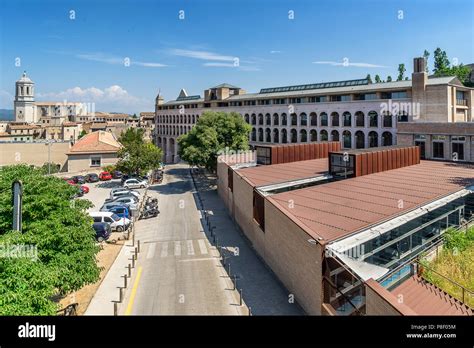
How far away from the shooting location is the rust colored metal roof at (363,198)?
12.3 metres

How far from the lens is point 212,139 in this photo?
119ft

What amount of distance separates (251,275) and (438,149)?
23.6m

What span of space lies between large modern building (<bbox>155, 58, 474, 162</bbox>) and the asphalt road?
27.3 metres

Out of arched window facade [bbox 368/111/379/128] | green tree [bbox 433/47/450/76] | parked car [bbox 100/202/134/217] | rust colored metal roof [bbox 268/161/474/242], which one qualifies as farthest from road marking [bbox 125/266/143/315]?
green tree [bbox 433/47/450/76]

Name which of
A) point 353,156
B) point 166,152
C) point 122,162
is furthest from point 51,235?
point 166,152

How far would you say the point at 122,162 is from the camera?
40031mm

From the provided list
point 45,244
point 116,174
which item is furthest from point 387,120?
point 45,244

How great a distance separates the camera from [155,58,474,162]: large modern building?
36812 mm

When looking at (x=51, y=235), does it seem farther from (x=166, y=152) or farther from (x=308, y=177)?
(x=166, y=152)

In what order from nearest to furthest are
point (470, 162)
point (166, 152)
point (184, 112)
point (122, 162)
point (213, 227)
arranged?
point (213, 227), point (470, 162), point (122, 162), point (184, 112), point (166, 152)

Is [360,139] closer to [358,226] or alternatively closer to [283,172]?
[283,172]

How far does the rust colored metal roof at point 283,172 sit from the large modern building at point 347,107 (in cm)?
1623

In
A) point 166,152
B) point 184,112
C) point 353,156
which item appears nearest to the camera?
point 353,156
